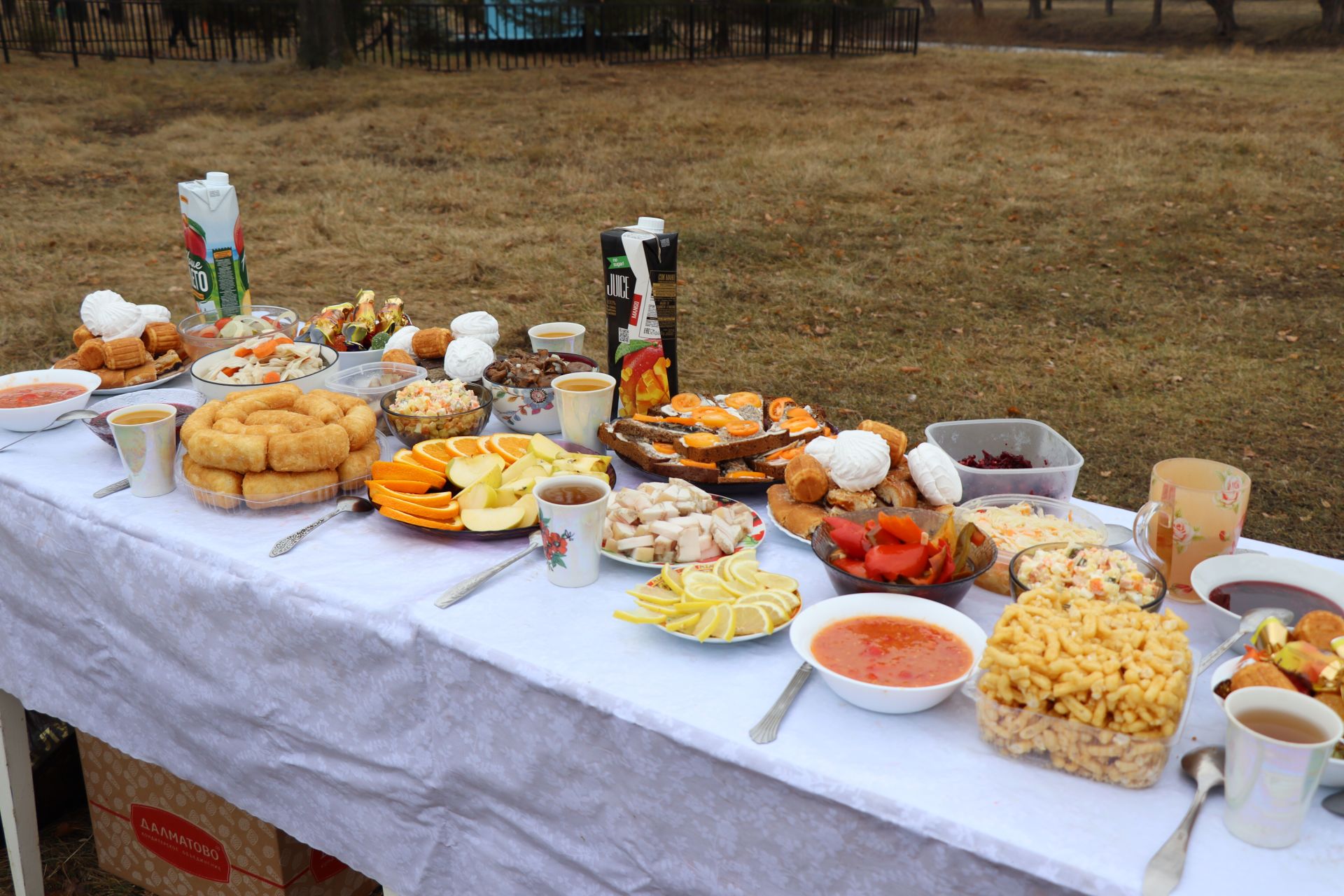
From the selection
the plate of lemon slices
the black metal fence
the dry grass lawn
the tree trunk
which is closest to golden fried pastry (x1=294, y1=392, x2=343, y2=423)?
the plate of lemon slices

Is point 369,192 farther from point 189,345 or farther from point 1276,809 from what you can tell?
point 1276,809

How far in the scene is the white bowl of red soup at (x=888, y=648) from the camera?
1.36 meters

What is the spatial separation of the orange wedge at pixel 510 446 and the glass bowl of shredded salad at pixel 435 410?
0.14m

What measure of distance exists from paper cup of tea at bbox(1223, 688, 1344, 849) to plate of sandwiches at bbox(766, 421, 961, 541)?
2.19 ft

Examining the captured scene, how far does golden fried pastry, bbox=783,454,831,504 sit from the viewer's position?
6.10 feet

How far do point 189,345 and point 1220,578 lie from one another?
2.45 metres

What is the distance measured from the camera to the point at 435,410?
2.26 m

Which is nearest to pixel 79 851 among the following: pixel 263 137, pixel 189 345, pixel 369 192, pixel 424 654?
pixel 189 345

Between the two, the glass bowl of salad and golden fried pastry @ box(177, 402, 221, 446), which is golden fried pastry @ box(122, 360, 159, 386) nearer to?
the glass bowl of salad

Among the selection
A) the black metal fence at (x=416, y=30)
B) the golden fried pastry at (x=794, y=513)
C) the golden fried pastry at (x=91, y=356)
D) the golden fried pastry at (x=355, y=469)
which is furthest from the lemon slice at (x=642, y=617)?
the black metal fence at (x=416, y=30)

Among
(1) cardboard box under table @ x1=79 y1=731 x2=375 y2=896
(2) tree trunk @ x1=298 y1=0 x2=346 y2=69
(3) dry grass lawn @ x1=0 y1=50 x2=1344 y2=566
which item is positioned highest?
(2) tree trunk @ x1=298 y1=0 x2=346 y2=69

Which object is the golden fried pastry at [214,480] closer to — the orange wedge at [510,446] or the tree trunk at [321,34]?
the orange wedge at [510,446]

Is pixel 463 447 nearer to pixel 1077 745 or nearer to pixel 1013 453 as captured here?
pixel 1013 453

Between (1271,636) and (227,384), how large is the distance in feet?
6.93
